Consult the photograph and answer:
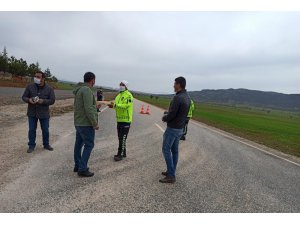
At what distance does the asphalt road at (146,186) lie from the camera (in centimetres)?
468

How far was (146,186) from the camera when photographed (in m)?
5.74

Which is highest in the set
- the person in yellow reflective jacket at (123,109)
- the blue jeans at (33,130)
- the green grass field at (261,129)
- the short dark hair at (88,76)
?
the short dark hair at (88,76)

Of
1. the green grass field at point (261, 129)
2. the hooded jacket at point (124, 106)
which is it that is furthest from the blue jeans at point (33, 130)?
the green grass field at point (261, 129)

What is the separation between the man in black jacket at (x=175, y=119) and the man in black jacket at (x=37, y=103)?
3590 mm

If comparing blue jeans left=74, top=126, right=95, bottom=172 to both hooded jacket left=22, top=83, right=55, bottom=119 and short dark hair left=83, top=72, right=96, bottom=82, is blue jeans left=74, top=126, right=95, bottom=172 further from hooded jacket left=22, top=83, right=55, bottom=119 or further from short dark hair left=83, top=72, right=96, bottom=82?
hooded jacket left=22, top=83, right=55, bottom=119

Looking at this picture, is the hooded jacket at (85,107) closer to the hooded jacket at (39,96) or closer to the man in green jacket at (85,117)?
the man in green jacket at (85,117)

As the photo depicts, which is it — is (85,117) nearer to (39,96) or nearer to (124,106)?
(124,106)

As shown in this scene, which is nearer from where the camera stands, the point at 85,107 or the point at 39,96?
the point at 85,107

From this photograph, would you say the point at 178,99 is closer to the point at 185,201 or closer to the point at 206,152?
the point at 185,201

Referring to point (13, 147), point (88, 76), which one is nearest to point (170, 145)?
point (88, 76)

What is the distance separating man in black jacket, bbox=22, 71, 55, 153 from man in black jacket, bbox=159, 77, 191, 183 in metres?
3.59

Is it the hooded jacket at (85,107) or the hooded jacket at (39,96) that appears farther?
the hooded jacket at (39,96)

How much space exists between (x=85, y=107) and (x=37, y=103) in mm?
2496

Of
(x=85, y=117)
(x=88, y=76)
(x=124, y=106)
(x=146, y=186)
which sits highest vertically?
(x=88, y=76)
